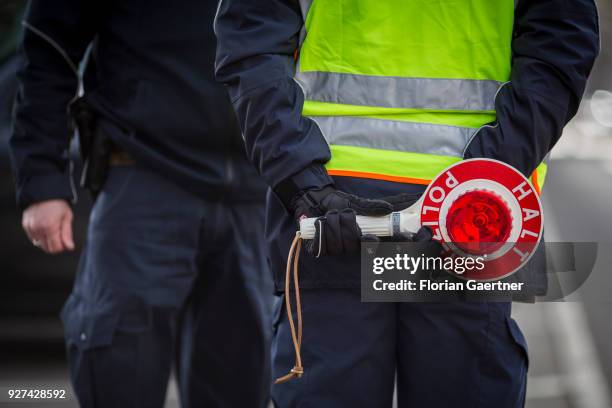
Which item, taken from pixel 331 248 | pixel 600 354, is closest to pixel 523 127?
pixel 331 248

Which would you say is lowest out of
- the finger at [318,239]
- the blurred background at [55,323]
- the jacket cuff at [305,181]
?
the blurred background at [55,323]

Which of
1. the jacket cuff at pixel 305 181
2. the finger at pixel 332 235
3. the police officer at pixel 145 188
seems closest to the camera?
the finger at pixel 332 235

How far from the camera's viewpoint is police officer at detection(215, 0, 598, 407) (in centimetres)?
170

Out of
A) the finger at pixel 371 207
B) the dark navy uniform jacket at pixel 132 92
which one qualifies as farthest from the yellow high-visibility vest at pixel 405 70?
the dark navy uniform jacket at pixel 132 92

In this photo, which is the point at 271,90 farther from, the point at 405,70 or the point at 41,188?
the point at 41,188

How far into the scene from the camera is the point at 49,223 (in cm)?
251

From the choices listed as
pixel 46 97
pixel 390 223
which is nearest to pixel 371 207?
pixel 390 223

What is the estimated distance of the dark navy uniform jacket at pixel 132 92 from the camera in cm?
250

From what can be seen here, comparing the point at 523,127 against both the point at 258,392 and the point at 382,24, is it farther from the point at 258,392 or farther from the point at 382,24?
the point at 258,392

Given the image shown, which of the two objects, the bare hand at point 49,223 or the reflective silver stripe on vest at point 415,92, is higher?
the reflective silver stripe on vest at point 415,92

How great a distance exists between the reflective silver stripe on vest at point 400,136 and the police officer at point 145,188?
2.85ft

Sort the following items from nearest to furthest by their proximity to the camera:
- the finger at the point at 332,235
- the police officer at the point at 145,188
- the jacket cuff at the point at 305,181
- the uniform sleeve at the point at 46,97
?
the finger at the point at 332,235, the jacket cuff at the point at 305,181, the police officer at the point at 145,188, the uniform sleeve at the point at 46,97

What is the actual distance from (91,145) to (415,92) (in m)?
1.15

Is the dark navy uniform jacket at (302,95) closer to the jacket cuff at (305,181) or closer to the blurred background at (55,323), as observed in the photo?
the jacket cuff at (305,181)
